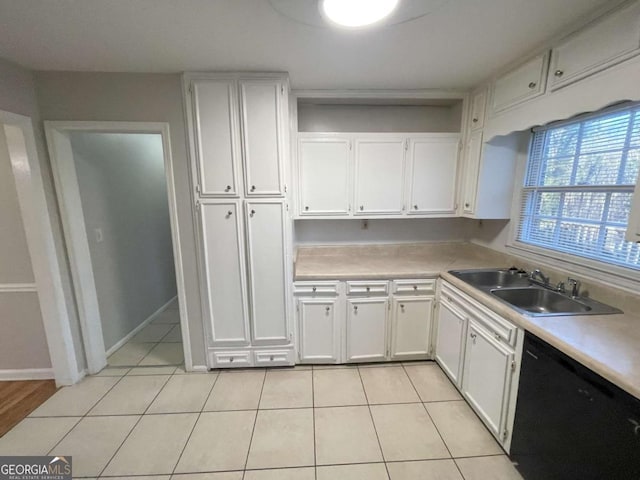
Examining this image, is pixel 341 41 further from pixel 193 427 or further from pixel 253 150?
pixel 193 427

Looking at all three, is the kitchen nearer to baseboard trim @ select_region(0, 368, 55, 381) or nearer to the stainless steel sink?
the stainless steel sink

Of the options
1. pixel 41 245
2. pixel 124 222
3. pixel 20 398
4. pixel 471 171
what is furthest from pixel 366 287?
pixel 20 398

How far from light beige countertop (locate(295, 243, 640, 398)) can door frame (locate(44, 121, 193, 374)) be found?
1087 mm

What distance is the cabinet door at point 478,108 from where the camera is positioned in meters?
2.15

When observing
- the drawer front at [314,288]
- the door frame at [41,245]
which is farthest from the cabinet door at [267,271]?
the door frame at [41,245]

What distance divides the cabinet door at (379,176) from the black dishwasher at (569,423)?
1470mm

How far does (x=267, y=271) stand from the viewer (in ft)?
7.19

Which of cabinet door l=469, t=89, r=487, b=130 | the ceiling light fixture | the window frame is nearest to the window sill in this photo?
the window frame

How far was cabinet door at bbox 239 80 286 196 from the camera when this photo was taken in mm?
1963

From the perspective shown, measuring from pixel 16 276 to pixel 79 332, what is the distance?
2.07 feet

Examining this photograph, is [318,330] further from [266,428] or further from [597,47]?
[597,47]

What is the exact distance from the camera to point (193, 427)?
1.77m

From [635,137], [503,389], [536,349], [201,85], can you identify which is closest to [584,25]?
[635,137]

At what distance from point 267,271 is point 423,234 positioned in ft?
5.64
